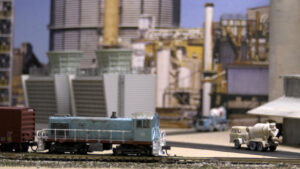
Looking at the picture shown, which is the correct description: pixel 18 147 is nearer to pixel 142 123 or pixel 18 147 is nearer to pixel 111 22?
pixel 142 123

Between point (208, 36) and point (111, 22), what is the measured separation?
15.3 m

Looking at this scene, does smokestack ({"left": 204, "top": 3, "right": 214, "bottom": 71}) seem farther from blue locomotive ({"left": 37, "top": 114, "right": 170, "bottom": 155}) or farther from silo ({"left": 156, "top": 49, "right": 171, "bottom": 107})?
blue locomotive ({"left": 37, "top": 114, "right": 170, "bottom": 155})

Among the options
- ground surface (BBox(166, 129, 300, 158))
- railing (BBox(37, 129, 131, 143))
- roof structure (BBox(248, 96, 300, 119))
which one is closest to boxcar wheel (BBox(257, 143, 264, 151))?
ground surface (BBox(166, 129, 300, 158))

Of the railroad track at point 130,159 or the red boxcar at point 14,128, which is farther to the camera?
the red boxcar at point 14,128

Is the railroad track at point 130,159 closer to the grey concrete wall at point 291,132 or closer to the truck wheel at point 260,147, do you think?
the truck wheel at point 260,147

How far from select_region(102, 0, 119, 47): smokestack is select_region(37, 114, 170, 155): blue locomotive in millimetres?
62154

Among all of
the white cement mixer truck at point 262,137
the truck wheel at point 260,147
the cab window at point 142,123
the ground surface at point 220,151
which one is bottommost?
the ground surface at point 220,151

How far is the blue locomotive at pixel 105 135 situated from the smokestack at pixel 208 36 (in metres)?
62.8

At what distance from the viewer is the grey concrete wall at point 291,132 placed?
48375 mm

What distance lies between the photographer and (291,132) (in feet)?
161

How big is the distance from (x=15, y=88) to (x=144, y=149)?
94.6m

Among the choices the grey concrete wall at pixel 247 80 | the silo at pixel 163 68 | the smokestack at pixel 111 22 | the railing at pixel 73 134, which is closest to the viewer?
the railing at pixel 73 134

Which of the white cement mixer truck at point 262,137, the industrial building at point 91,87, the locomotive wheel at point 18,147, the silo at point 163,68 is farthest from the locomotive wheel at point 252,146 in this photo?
the silo at point 163,68

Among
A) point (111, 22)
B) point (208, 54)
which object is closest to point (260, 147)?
point (208, 54)
